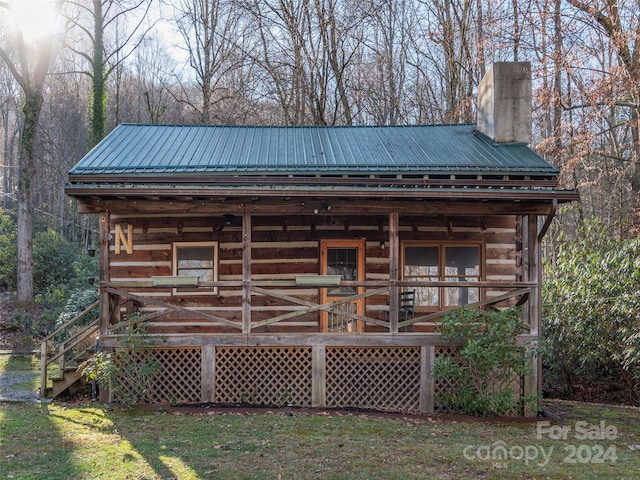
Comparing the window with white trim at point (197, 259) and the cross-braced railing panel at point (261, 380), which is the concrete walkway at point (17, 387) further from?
the window with white trim at point (197, 259)

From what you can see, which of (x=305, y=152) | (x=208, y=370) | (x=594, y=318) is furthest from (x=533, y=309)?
(x=208, y=370)

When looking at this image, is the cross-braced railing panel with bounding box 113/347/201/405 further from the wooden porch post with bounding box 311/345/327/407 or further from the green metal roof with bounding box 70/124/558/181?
the green metal roof with bounding box 70/124/558/181

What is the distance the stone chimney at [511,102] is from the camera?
1244cm

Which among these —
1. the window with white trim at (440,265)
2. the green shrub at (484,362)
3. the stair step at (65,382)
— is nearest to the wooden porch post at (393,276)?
the green shrub at (484,362)

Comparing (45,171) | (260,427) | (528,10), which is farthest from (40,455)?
(45,171)

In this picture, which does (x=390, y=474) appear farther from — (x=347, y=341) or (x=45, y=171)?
(x=45, y=171)

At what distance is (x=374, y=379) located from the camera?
1005cm

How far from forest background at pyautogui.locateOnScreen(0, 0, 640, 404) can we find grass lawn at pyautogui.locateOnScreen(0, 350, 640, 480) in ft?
11.5

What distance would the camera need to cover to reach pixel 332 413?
952cm

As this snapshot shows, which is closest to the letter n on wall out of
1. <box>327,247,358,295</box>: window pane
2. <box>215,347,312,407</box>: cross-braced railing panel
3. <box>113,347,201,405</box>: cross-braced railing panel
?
<box>113,347,201,405</box>: cross-braced railing panel

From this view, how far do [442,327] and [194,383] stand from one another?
14.9 ft

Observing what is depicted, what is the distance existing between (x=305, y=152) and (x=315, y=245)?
6.68ft

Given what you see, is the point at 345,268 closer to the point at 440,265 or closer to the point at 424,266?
the point at 424,266

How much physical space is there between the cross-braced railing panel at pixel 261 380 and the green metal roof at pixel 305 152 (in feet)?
11.2
